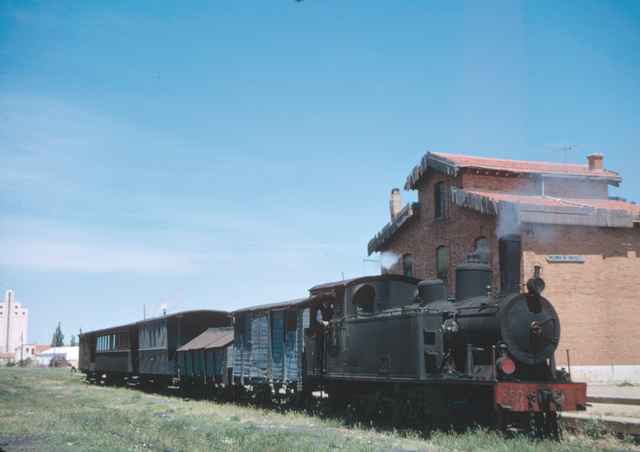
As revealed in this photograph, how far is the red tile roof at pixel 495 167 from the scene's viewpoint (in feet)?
87.3

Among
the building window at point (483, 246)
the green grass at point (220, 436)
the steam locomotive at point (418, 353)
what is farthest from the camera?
the building window at point (483, 246)

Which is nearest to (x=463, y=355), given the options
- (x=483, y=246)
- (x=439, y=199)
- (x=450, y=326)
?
(x=450, y=326)

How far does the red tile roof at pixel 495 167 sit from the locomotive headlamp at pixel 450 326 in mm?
15143

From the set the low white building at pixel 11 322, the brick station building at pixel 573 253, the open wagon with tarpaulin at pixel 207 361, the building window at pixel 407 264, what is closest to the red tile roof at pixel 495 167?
the brick station building at pixel 573 253

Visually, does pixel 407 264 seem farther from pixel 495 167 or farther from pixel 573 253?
pixel 573 253

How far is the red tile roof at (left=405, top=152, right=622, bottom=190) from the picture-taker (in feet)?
87.3

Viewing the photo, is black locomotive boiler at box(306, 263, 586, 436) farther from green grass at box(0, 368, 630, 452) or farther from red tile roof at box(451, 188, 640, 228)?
red tile roof at box(451, 188, 640, 228)

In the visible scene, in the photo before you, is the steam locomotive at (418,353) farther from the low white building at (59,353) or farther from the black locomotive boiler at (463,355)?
the low white building at (59,353)

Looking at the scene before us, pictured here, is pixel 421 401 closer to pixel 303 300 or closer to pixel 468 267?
pixel 468 267

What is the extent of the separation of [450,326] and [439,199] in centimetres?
1674

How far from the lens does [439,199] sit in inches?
1100

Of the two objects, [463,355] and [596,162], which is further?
[596,162]

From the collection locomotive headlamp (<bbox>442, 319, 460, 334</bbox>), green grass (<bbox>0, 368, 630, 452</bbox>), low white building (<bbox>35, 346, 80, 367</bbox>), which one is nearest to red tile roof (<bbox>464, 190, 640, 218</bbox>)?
green grass (<bbox>0, 368, 630, 452</bbox>)

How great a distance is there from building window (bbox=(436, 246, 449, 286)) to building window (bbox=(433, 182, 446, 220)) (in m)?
1.30
